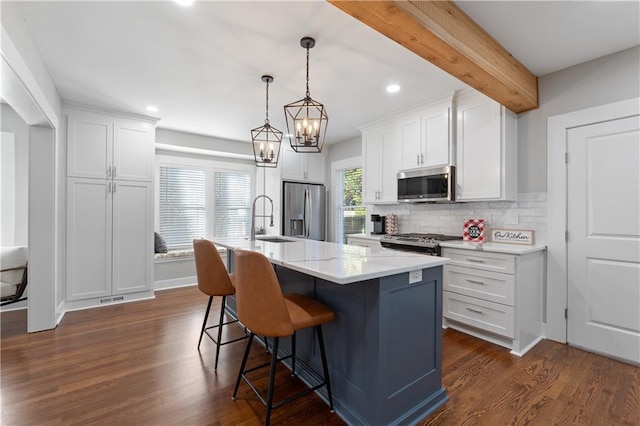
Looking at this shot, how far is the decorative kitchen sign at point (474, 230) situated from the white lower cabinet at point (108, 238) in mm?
4109

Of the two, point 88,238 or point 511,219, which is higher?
point 511,219

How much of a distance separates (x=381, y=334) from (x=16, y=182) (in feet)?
15.4

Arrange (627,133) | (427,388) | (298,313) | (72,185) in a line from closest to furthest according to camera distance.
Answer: (298,313) < (427,388) < (627,133) < (72,185)

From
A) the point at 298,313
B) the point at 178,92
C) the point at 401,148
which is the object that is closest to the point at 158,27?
the point at 178,92

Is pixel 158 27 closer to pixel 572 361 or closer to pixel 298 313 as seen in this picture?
pixel 298 313

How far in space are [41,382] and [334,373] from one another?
211 centimetres

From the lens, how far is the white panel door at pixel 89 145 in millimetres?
3559

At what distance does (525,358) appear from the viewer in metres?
2.43

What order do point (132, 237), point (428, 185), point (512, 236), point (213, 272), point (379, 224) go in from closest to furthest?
point (213, 272) → point (512, 236) → point (428, 185) → point (132, 237) → point (379, 224)

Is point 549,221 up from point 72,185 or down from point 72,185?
down

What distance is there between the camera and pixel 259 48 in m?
2.36

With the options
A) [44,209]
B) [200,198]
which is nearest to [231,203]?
[200,198]

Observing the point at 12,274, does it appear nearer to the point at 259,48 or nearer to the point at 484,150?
the point at 259,48

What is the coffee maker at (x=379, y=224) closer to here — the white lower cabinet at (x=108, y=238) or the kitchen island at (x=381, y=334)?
the kitchen island at (x=381, y=334)
